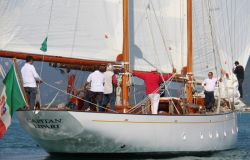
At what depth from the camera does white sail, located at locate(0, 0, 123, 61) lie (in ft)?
93.7

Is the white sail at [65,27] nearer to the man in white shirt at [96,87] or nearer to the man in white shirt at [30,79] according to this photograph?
the man in white shirt at [30,79]

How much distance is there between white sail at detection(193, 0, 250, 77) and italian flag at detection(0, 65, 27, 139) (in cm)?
1203

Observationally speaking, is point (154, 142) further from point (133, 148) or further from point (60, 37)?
point (60, 37)

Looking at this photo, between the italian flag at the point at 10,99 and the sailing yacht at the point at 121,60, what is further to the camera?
the sailing yacht at the point at 121,60

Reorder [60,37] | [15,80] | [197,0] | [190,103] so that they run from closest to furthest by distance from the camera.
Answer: [15,80]
[60,37]
[190,103]
[197,0]

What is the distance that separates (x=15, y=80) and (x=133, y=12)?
25.3 ft

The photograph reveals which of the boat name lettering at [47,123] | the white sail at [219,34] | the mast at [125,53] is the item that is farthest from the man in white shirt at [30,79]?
the white sail at [219,34]

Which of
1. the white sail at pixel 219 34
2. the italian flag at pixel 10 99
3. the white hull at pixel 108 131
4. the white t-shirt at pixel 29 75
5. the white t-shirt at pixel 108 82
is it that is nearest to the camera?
the italian flag at pixel 10 99

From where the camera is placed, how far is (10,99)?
27875 millimetres

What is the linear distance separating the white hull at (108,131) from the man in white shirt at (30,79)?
0.62m

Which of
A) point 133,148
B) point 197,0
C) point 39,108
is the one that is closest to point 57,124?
point 39,108

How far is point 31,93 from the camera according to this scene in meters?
28.5

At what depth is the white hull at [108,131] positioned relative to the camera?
1118 inches

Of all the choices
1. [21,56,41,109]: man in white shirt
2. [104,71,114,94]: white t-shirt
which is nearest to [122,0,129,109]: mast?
[104,71,114,94]: white t-shirt
